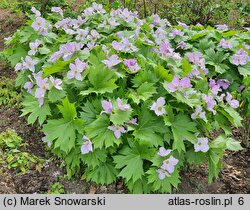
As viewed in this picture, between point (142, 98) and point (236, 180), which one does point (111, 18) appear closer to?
point (142, 98)

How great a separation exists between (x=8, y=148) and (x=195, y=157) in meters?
1.59

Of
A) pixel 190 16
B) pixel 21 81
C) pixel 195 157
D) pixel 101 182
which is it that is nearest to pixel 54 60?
pixel 21 81

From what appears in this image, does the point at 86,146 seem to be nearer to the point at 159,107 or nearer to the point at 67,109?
the point at 67,109

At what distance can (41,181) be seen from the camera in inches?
126

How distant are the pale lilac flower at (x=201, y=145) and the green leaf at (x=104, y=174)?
601 mm

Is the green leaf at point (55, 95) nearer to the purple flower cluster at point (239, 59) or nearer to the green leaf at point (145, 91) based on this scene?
the green leaf at point (145, 91)

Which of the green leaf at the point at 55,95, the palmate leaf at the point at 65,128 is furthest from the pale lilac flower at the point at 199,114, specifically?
the green leaf at the point at 55,95

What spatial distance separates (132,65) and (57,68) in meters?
0.58

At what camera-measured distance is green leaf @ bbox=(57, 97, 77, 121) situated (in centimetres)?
278

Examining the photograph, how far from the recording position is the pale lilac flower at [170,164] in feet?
9.00

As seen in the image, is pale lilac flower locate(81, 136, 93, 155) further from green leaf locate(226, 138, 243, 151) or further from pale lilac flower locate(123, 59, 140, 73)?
green leaf locate(226, 138, 243, 151)

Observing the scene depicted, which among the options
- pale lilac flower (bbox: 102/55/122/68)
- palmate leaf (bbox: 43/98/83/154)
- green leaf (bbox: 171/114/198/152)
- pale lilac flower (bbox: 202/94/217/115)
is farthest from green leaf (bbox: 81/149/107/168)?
pale lilac flower (bbox: 202/94/217/115)

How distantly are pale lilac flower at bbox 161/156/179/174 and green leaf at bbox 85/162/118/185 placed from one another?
38 cm

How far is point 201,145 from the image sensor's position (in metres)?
2.87
